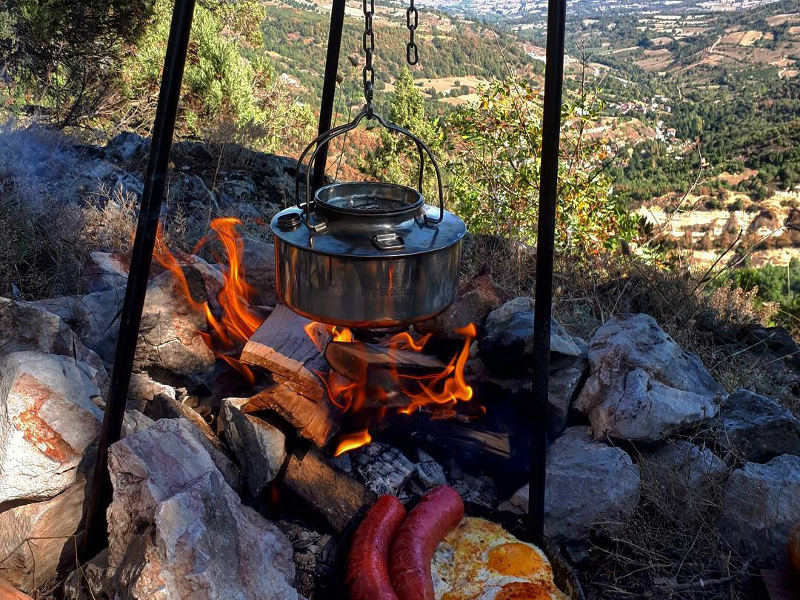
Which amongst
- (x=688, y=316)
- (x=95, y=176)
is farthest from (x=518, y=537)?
(x=95, y=176)

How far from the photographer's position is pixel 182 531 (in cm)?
224

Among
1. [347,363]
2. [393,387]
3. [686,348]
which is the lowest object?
[686,348]

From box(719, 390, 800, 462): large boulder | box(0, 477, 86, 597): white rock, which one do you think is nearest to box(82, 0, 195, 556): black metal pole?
box(0, 477, 86, 597): white rock

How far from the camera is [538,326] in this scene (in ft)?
8.84

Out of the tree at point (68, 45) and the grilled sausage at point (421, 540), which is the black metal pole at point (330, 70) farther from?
the tree at point (68, 45)

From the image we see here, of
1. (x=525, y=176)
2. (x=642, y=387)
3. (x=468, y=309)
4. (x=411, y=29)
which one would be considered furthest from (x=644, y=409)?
(x=525, y=176)

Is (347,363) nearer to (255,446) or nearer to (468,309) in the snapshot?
(255,446)

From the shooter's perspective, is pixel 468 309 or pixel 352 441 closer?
pixel 352 441

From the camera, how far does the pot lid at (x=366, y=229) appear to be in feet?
6.67

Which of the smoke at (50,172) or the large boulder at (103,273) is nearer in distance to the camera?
the large boulder at (103,273)

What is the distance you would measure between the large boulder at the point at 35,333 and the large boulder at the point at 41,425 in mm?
300

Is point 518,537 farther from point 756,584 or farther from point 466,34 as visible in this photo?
point 466,34

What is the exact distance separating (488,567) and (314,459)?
908mm

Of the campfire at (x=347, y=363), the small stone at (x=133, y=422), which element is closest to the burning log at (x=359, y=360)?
the campfire at (x=347, y=363)
